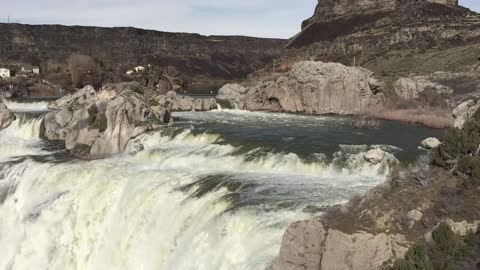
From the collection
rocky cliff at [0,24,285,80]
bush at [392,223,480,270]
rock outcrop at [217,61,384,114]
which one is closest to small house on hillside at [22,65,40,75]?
rocky cliff at [0,24,285,80]

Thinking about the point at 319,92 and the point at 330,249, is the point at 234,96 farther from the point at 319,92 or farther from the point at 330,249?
the point at 330,249

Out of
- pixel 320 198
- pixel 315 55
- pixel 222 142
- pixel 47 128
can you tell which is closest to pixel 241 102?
pixel 47 128

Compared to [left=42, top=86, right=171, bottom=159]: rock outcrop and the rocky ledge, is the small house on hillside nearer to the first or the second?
[left=42, top=86, right=171, bottom=159]: rock outcrop

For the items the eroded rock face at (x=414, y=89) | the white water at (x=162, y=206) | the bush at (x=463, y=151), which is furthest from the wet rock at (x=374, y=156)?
the eroded rock face at (x=414, y=89)

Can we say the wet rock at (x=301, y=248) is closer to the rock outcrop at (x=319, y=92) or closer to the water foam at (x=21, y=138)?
the water foam at (x=21, y=138)

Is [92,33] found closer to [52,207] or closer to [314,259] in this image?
[52,207]

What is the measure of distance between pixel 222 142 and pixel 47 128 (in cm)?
→ 1494

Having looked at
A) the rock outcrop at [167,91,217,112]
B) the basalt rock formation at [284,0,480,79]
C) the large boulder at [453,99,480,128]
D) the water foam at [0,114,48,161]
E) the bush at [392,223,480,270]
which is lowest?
the water foam at [0,114,48,161]

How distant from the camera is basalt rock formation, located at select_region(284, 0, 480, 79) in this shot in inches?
2584

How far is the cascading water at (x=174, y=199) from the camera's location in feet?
50.5

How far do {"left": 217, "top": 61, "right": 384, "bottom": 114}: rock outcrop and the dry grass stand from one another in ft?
7.37

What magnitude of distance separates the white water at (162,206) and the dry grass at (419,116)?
1560 cm

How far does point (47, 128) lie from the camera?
3534 cm

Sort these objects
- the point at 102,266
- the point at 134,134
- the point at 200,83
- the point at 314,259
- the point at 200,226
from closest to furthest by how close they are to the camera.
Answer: the point at 314,259 → the point at 200,226 → the point at 102,266 → the point at 134,134 → the point at 200,83
